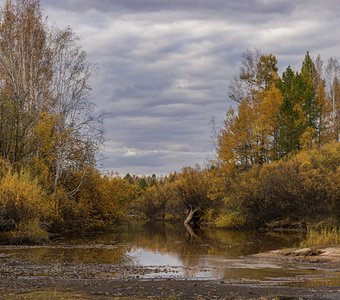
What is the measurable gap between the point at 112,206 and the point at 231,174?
14080 mm

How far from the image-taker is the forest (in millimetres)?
42156

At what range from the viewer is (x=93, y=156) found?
49.2 metres

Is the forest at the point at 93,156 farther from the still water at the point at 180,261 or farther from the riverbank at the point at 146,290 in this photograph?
the riverbank at the point at 146,290

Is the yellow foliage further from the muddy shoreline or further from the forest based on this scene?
the muddy shoreline

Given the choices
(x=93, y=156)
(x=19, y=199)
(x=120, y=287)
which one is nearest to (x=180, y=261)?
(x=120, y=287)

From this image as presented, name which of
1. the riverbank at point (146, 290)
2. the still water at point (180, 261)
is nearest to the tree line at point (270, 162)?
the still water at point (180, 261)

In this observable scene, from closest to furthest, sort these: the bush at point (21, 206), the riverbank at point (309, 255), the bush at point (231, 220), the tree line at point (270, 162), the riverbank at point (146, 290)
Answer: the riverbank at point (146, 290)
the riverbank at point (309, 255)
the bush at point (21, 206)
the tree line at point (270, 162)
the bush at point (231, 220)

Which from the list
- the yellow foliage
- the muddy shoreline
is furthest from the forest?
the muddy shoreline

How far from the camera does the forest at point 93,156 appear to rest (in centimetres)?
4216

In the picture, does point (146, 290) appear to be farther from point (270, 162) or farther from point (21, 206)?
point (270, 162)

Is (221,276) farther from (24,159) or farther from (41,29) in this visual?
(41,29)

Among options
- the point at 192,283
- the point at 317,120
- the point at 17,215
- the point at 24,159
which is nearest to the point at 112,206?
the point at 24,159

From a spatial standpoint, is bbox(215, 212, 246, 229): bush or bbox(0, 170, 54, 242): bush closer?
bbox(0, 170, 54, 242): bush

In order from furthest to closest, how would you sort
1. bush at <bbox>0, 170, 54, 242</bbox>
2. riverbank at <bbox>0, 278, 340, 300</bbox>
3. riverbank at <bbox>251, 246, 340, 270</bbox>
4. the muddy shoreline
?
bush at <bbox>0, 170, 54, 242</bbox> → riverbank at <bbox>251, 246, 340, 270</bbox> → the muddy shoreline → riverbank at <bbox>0, 278, 340, 300</bbox>
